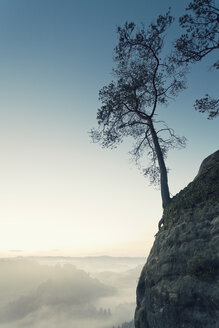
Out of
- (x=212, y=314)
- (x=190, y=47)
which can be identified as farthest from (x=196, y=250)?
(x=190, y=47)

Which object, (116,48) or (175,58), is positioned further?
(116,48)

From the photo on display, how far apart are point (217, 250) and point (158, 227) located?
577 centimetres

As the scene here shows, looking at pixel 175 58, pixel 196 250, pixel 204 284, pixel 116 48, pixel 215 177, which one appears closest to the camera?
pixel 204 284

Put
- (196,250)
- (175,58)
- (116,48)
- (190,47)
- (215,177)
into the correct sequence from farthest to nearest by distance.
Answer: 1. (116,48)
2. (175,58)
3. (190,47)
4. (215,177)
5. (196,250)

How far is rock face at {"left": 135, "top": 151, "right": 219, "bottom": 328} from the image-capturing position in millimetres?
9141

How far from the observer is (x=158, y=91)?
63.5 ft

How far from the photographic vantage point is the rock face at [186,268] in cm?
Result: 914

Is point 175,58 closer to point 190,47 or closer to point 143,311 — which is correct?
point 190,47

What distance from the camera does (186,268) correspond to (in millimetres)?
10312

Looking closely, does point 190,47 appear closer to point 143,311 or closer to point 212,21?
point 212,21

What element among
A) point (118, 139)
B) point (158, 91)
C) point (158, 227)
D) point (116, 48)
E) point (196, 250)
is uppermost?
point (116, 48)

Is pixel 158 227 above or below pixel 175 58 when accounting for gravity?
below

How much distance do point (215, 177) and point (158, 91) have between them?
9.74m

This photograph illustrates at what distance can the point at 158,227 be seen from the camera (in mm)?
15125
